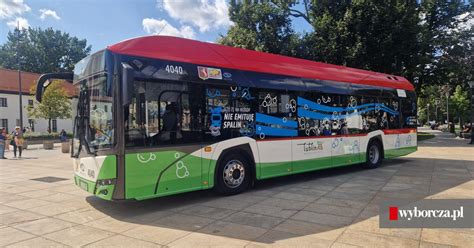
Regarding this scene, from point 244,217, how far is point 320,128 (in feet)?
15.3

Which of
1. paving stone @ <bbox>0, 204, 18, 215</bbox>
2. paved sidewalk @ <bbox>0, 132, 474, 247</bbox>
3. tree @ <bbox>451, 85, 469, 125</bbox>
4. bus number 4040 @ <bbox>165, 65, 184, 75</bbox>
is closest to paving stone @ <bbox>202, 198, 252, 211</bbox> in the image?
paved sidewalk @ <bbox>0, 132, 474, 247</bbox>

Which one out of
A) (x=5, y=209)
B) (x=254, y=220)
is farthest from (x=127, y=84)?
(x=5, y=209)

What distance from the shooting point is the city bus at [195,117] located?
633 centimetres

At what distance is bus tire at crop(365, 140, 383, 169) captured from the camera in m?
12.1

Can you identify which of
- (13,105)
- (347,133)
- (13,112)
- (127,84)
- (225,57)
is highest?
(13,105)

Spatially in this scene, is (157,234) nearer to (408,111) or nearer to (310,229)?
(310,229)

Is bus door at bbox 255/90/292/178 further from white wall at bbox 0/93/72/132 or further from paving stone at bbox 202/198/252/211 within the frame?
white wall at bbox 0/93/72/132

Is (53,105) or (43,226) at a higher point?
(53,105)

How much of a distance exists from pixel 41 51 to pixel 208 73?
70.4 m

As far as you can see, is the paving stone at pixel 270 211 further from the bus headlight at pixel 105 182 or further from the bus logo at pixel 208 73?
the bus logo at pixel 208 73

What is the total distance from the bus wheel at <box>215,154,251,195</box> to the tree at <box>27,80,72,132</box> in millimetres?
37811

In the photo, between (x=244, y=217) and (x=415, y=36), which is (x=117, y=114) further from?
(x=415, y=36)

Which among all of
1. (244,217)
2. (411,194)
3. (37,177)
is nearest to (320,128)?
(411,194)

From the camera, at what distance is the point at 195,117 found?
23.8 feet
